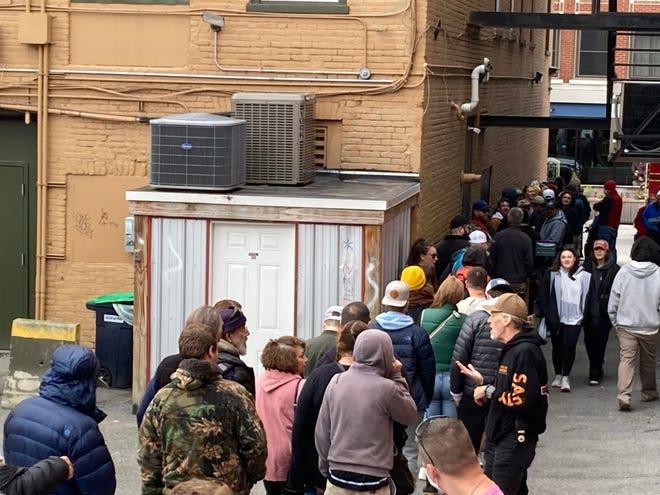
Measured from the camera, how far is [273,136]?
13297 millimetres

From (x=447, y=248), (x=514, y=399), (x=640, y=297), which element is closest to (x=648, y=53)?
(x=447, y=248)

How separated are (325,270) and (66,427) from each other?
A: 586 cm

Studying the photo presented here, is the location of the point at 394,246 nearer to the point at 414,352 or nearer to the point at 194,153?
the point at 194,153

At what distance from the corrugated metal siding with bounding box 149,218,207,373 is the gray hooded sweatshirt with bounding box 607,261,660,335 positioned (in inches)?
167

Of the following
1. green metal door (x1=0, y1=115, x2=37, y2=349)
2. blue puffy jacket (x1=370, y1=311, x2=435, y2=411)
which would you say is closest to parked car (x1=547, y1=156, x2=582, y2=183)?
green metal door (x1=0, y1=115, x2=37, y2=349)

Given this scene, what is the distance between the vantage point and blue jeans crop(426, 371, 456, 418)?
10.2 m

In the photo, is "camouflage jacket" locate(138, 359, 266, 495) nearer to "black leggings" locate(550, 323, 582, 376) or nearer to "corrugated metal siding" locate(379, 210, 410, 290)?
"corrugated metal siding" locate(379, 210, 410, 290)

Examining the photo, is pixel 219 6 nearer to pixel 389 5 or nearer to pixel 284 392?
pixel 389 5

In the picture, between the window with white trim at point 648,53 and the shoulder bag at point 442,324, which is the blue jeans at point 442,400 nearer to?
the shoulder bag at point 442,324

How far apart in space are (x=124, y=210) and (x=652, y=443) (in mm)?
6512

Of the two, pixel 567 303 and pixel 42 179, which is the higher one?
pixel 42 179

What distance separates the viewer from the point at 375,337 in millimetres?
7211

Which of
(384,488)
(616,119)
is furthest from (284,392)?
(616,119)

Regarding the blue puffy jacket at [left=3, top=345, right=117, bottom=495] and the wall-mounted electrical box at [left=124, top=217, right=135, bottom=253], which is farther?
the wall-mounted electrical box at [left=124, top=217, right=135, bottom=253]
